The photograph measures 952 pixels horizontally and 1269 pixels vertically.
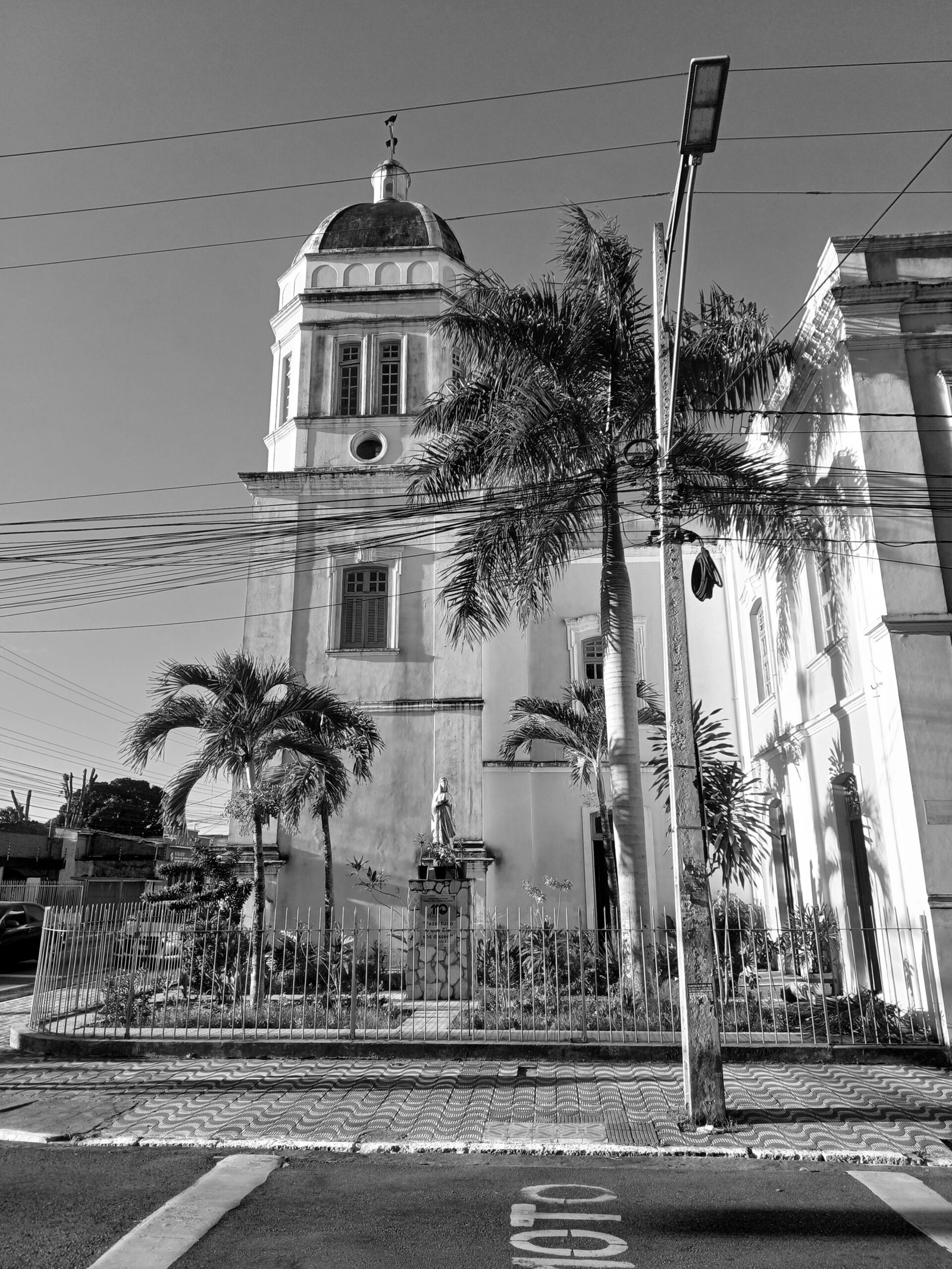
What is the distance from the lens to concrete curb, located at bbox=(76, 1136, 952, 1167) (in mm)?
6719

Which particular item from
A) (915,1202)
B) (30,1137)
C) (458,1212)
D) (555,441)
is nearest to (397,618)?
(555,441)

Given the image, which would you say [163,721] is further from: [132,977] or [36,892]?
[36,892]

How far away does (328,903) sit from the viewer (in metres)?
15.8

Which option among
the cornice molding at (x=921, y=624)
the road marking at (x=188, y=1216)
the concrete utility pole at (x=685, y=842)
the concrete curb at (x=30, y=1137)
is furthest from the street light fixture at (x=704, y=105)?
the concrete curb at (x=30, y=1137)

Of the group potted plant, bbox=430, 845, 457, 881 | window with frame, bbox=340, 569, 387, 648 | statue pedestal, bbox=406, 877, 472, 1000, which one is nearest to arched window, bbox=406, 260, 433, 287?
window with frame, bbox=340, 569, 387, 648

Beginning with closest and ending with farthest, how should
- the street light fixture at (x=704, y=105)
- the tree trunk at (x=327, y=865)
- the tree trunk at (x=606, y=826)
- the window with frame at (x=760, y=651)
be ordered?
the street light fixture at (x=704, y=105)
the tree trunk at (x=606, y=826)
the tree trunk at (x=327, y=865)
the window with frame at (x=760, y=651)

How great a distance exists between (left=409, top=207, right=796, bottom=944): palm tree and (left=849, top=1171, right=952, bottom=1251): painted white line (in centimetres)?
577

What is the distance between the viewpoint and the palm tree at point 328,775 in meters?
14.6

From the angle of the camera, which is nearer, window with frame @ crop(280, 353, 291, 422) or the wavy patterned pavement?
the wavy patterned pavement

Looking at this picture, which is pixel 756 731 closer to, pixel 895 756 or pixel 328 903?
pixel 895 756

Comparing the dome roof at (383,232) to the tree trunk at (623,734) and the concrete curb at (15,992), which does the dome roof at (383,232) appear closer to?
the tree trunk at (623,734)

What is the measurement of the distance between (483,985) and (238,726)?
16.3 feet

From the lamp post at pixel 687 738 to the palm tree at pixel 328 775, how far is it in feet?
23.6

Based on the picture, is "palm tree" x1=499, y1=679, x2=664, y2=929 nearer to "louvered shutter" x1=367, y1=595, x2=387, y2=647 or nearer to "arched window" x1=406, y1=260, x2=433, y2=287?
"louvered shutter" x1=367, y1=595, x2=387, y2=647
